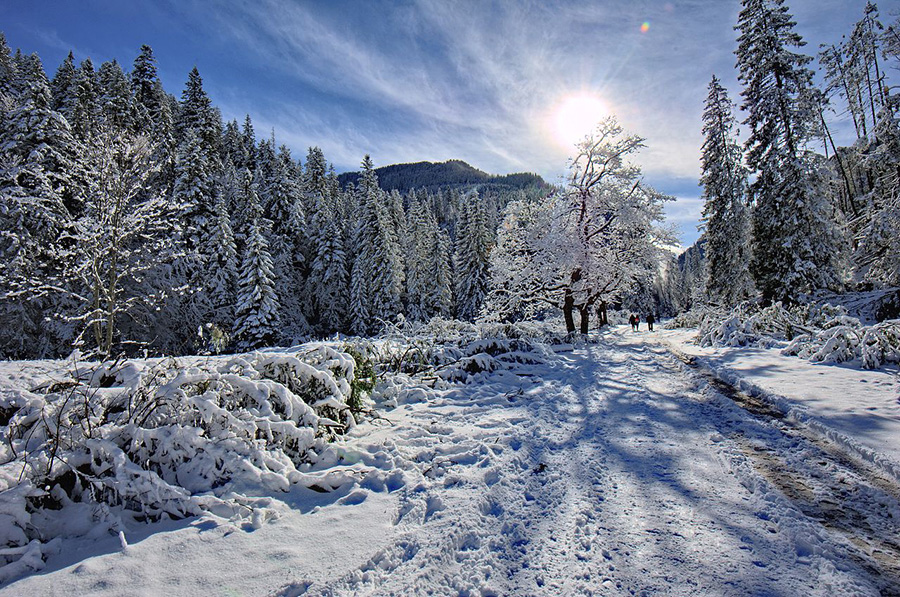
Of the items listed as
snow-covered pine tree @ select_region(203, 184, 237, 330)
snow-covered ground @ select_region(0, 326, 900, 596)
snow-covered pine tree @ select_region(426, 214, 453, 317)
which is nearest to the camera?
snow-covered ground @ select_region(0, 326, 900, 596)

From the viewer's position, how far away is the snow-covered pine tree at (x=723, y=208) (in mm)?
23219

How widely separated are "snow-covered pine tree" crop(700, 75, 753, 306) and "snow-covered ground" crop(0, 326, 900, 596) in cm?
2115

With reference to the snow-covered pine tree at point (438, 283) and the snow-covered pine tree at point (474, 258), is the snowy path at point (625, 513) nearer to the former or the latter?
the snow-covered pine tree at point (474, 258)

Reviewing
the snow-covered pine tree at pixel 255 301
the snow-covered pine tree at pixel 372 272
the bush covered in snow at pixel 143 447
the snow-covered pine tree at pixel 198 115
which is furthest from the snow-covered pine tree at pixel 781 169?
the snow-covered pine tree at pixel 198 115

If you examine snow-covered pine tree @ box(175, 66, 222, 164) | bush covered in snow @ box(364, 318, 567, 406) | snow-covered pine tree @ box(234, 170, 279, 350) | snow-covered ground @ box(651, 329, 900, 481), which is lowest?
snow-covered ground @ box(651, 329, 900, 481)

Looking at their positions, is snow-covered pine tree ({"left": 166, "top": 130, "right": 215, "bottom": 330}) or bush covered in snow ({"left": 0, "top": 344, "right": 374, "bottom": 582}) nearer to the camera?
bush covered in snow ({"left": 0, "top": 344, "right": 374, "bottom": 582})

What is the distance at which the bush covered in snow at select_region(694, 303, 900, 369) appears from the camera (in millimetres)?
7438

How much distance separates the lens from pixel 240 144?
54500mm

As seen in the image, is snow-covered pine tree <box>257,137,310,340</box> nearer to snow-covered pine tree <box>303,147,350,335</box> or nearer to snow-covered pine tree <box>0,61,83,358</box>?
snow-covered pine tree <box>303,147,350,335</box>

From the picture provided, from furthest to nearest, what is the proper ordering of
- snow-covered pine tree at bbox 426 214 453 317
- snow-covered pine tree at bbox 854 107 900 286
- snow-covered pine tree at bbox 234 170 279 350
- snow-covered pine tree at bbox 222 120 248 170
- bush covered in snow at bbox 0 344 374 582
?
snow-covered pine tree at bbox 222 120 248 170 < snow-covered pine tree at bbox 426 214 453 317 < snow-covered pine tree at bbox 234 170 279 350 < snow-covered pine tree at bbox 854 107 900 286 < bush covered in snow at bbox 0 344 374 582

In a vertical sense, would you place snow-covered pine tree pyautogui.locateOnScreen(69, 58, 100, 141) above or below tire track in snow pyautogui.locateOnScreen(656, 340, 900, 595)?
above

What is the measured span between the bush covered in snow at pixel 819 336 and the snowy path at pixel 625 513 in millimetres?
4231

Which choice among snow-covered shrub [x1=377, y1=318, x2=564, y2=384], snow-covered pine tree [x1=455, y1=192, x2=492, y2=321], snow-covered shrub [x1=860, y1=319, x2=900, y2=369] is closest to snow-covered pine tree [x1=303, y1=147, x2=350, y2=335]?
snow-covered pine tree [x1=455, y1=192, x2=492, y2=321]

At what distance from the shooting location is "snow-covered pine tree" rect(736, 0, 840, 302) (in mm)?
16484
